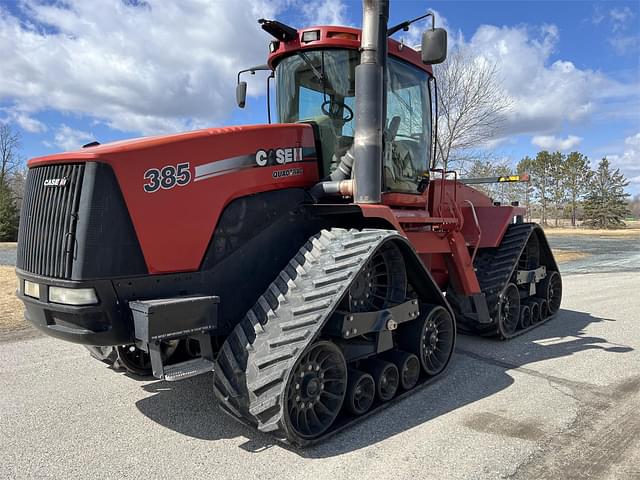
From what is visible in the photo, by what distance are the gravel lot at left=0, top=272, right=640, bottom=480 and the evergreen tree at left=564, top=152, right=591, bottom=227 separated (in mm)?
59724

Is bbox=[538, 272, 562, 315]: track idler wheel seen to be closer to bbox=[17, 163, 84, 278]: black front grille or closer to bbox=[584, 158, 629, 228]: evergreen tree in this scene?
bbox=[17, 163, 84, 278]: black front grille

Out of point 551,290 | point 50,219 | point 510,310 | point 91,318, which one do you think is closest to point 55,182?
point 50,219

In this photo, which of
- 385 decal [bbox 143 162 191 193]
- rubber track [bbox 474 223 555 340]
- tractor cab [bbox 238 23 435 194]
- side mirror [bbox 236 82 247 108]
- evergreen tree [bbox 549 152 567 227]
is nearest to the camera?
385 decal [bbox 143 162 191 193]

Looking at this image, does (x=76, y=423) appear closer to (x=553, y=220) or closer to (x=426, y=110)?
(x=426, y=110)

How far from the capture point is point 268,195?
4.06m

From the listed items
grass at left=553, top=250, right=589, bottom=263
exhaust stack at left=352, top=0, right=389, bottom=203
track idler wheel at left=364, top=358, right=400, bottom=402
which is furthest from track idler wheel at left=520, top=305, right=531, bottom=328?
grass at left=553, top=250, right=589, bottom=263

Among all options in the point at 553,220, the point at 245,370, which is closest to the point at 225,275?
the point at 245,370

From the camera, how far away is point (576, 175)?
193 feet

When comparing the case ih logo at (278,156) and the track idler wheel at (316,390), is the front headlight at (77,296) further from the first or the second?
the case ih logo at (278,156)

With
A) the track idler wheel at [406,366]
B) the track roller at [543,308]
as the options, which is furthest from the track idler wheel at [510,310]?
the track idler wheel at [406,366]

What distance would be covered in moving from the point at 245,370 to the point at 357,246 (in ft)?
4.06

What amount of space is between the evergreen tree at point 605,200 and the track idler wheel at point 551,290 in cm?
5830

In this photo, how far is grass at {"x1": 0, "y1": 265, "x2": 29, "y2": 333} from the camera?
6764 mm

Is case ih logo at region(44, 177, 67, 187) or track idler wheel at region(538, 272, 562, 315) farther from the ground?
case ih logo at region(44, 177, 67, 187)
